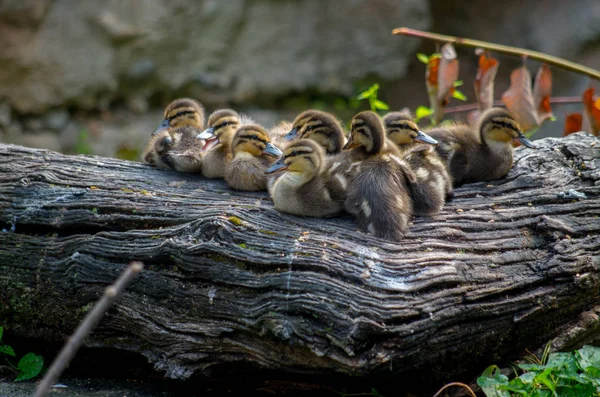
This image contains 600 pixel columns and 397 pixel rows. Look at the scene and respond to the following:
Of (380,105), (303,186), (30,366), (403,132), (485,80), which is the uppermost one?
(485,80)

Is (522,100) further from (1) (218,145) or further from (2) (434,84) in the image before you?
(1) (218,145)

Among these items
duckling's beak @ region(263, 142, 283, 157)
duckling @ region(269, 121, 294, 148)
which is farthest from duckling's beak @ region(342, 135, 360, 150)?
duckling @ region(269, 121, 294, 148)

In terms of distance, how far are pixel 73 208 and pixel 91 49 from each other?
14.8 feet

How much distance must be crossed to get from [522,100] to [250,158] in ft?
6.52

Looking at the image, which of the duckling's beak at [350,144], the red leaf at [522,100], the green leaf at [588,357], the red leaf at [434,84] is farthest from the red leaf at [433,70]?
the green leaf at [588,357]

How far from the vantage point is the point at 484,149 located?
3973 millimetres

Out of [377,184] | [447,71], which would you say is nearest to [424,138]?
[377,184]

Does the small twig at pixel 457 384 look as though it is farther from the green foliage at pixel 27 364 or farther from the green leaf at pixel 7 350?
the green leaf at pixel 7 350

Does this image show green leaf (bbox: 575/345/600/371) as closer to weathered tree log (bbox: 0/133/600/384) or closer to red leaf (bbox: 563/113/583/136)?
weathered tree log (bbox: 0/133/600/384)

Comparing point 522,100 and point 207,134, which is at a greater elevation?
point 522,100

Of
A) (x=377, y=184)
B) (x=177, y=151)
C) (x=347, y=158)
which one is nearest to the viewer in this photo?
(x=377, y=184)

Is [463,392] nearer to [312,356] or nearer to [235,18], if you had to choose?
[312,356]

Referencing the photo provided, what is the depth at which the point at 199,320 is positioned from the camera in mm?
3029

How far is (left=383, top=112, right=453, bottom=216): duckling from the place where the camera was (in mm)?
3445
